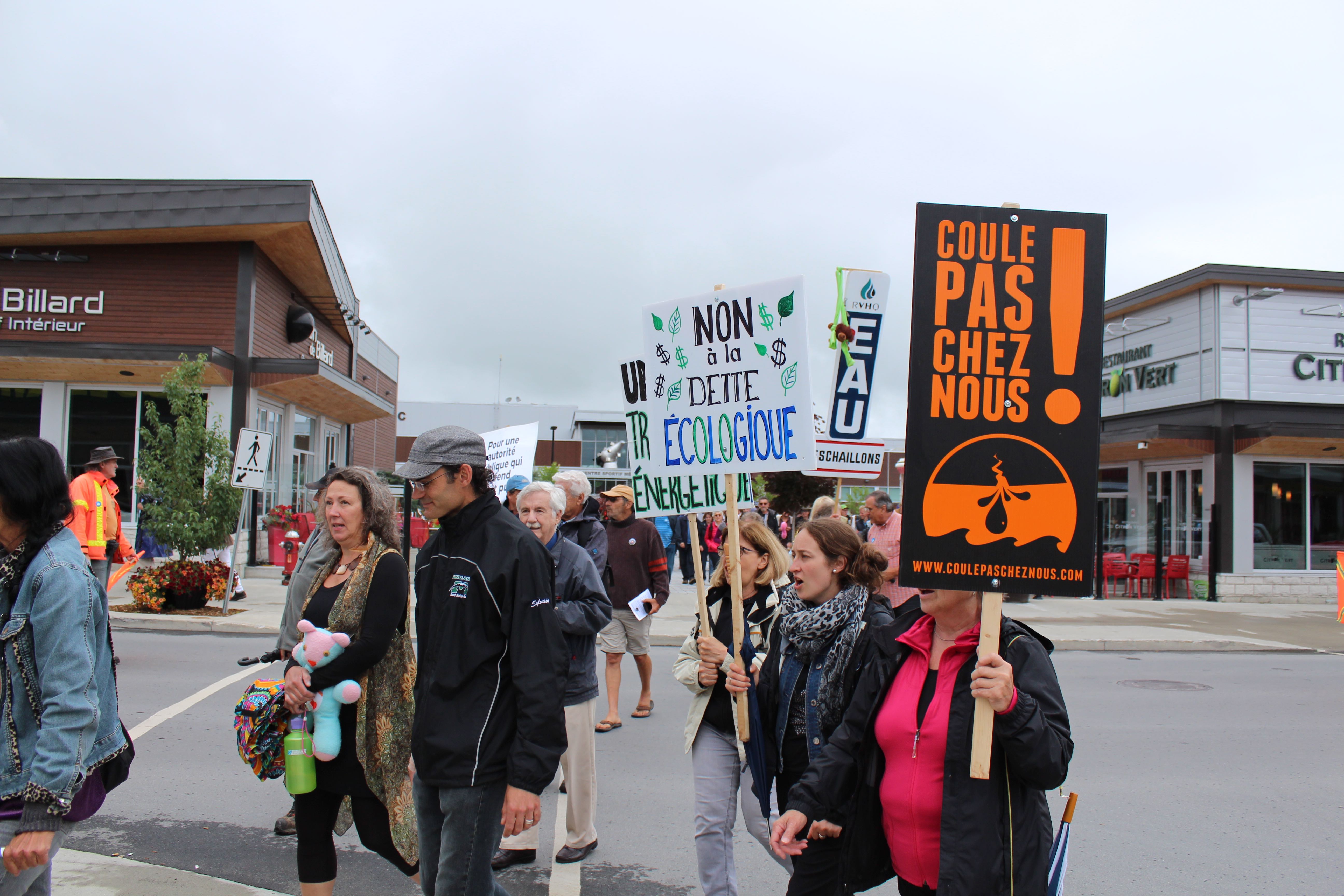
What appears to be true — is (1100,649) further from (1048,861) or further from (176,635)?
(176,635)

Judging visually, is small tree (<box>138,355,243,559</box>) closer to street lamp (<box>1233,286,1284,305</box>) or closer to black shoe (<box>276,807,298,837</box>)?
black shoe (<box>276,807,298,837</box>)

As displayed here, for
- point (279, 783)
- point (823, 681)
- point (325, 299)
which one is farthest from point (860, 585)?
point (325, 299)

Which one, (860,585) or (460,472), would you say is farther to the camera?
(860,585)

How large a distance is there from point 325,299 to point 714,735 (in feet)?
72.7

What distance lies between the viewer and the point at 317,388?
20750 mm

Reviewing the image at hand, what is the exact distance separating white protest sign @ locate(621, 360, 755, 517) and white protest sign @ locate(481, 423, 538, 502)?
3.60 meters

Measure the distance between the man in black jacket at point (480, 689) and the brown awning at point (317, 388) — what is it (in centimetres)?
1692

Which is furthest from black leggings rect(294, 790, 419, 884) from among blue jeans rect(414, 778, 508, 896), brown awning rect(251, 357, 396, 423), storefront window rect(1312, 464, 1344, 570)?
storefront window rect(1312, 464, 1344, 570)

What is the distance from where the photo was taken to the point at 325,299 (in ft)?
76.2

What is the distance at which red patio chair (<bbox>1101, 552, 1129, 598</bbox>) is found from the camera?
1944 centimetres

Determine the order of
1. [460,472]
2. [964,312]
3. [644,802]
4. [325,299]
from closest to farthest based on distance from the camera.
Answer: [964,312] → [460,472] → [644,802] → [325,299]

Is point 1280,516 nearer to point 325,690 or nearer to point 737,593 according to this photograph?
point 737,593

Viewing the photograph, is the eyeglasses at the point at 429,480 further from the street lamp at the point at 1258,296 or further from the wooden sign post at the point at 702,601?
the street lamp at the point at 1258,296

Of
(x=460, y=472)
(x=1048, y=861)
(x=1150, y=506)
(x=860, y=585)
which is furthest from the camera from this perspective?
(x=1150, y=506)
